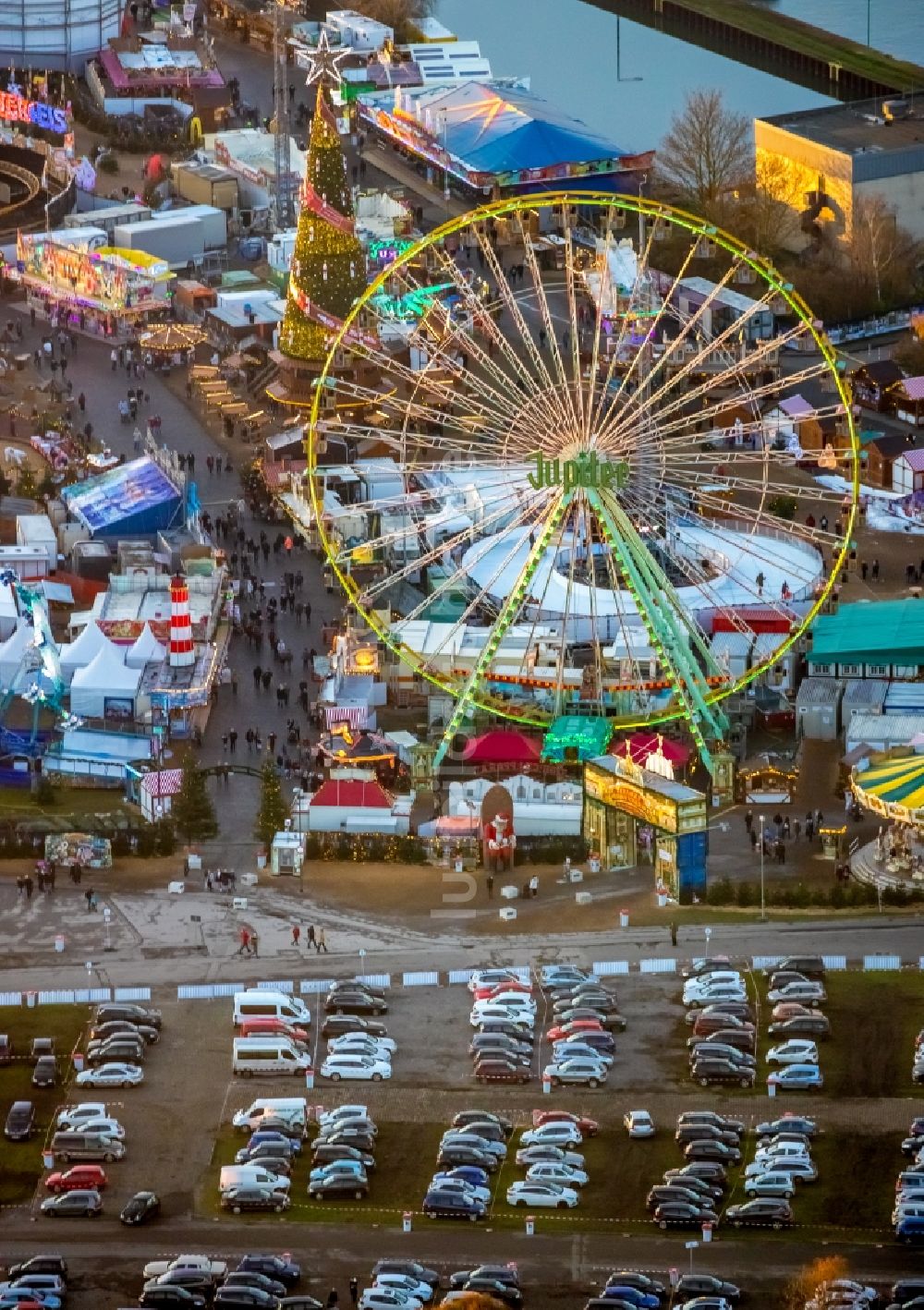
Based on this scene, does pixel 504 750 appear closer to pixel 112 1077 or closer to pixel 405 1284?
pixel 112 1077

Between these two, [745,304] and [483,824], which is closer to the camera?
[483,824]

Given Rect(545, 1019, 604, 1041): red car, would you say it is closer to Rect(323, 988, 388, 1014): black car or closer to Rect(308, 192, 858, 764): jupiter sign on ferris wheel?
Rect(323, 988, 388, 1014): black car

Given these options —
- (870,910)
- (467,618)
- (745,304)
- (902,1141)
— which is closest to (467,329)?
(745,304)

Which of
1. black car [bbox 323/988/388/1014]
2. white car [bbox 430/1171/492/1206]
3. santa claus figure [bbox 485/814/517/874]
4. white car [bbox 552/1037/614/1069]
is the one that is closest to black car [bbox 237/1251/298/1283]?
white car [bbox 430/1171/492/1206]

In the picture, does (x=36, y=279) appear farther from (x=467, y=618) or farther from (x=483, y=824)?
(x=483, y=824)

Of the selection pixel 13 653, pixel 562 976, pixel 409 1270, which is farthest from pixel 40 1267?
pixel 13 653

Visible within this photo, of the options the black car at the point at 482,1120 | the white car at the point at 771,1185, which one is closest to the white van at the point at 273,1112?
the black car at the point at 482,1120

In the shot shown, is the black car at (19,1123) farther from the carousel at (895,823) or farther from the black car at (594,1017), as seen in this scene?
the carousel at (895,823)
